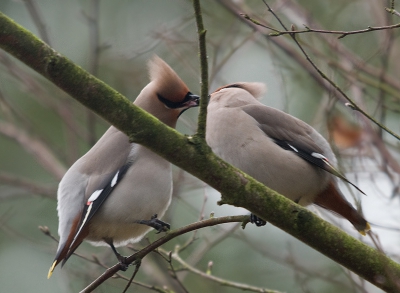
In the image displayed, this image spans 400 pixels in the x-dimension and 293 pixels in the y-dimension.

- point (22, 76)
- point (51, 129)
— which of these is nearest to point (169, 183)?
point (22, 76)

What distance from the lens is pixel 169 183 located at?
176 inches

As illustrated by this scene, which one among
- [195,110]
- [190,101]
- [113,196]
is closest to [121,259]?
[113,196]

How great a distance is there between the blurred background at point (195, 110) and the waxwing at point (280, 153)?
0.17 m

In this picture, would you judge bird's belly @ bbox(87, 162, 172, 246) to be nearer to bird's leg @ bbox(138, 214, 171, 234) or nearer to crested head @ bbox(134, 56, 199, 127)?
bird's leg @ bbox(138, 214, 171, 234)

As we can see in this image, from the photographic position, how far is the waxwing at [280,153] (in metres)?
4.52

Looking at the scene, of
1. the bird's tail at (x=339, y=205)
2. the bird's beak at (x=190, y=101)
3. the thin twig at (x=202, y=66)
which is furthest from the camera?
the bird's beak at (x=190, y=101)

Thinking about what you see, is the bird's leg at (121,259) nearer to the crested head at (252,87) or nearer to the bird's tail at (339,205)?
the bird's tail at (339,205)

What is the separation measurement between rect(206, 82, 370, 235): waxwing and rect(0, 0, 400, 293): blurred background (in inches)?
6.6

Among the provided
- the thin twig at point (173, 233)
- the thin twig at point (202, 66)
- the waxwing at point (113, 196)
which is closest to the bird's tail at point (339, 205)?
the waxwing at point (113, 196)

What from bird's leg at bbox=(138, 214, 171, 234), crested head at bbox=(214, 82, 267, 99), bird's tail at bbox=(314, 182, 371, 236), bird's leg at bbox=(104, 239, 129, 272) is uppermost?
crested head at bbox=(214, 82, 267, 99)

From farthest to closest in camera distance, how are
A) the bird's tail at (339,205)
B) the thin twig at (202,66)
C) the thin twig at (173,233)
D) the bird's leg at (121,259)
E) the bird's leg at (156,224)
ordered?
1. the bird's tail at (339,205)
2. the bird's leg at (156,224)
3. the bird's leg at (121,259)
4. the thin twig at (173,233)
5. the thin twig at (202,66)

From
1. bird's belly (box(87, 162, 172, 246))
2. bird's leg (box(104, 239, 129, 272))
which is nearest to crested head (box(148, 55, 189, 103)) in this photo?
bird's belly (box(87, 162, 172, 246))

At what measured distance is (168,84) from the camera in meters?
4.87

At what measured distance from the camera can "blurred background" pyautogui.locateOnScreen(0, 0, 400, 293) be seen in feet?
15.5
